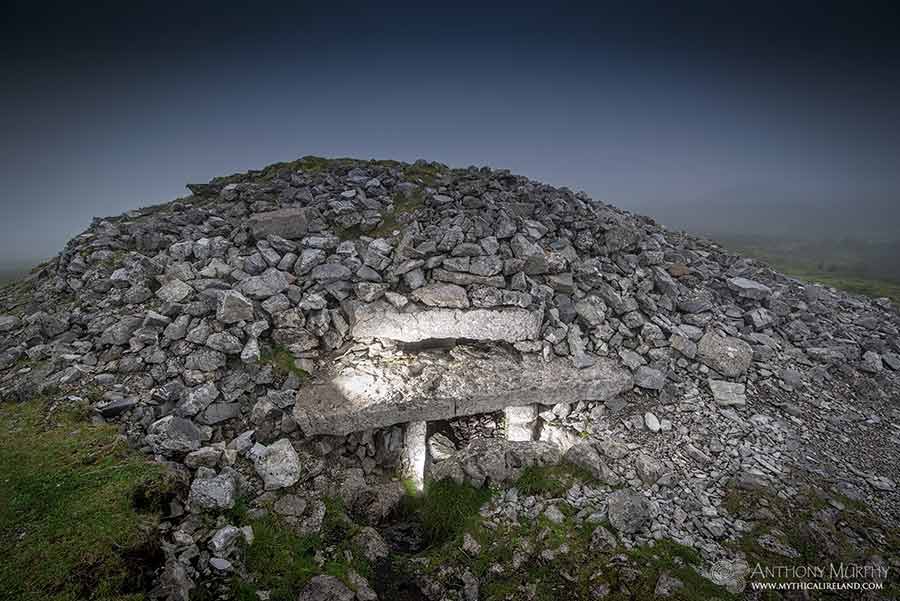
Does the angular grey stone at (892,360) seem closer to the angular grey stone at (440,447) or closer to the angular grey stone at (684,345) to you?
the angular grey stone at (684,345)

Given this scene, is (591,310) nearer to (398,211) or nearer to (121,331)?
(398,211)

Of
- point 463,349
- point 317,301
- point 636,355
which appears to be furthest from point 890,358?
point 317,301

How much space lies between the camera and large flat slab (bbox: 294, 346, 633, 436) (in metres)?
7.38

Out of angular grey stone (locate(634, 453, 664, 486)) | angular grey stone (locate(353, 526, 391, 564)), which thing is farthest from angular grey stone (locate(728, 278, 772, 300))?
angular grey stone (locate(353, 526, 391, 564))

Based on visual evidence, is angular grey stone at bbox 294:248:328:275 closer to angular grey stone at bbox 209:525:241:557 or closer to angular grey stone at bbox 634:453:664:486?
angular grey stone at bbox 209:525:241:557

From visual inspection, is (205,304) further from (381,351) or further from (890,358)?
(890,358)

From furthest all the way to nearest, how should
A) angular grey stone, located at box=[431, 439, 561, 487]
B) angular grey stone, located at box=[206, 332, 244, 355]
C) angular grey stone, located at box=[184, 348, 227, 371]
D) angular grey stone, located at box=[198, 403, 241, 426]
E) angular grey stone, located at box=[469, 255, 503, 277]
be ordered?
angular grey stone, located at box=[469, 255, 503, 277] → angular grey stone, located at box=[206, 332, 244, 355] → angular grey stone, located at box=[184, 348, 227, 371] → angular grey stone, located at box=[431, 439, 561, 487] → angular grey stone, located at box=[198, 403, 241, 426]

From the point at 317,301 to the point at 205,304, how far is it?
2.30m

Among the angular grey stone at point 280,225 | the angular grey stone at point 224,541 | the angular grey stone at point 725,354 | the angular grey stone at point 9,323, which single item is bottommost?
the angular grey stone at point 224,541

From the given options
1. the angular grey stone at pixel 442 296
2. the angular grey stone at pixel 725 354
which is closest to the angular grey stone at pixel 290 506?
the angular grey stone at pixel 442 296

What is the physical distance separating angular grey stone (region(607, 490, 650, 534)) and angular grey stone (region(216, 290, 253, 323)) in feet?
25.8

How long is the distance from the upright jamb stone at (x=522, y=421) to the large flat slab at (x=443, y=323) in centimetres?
161

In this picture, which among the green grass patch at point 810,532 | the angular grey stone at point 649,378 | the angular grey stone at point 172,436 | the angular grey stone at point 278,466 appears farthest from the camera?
the angular grey stone at point 649,378

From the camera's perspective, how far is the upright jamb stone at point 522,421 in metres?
8.59
